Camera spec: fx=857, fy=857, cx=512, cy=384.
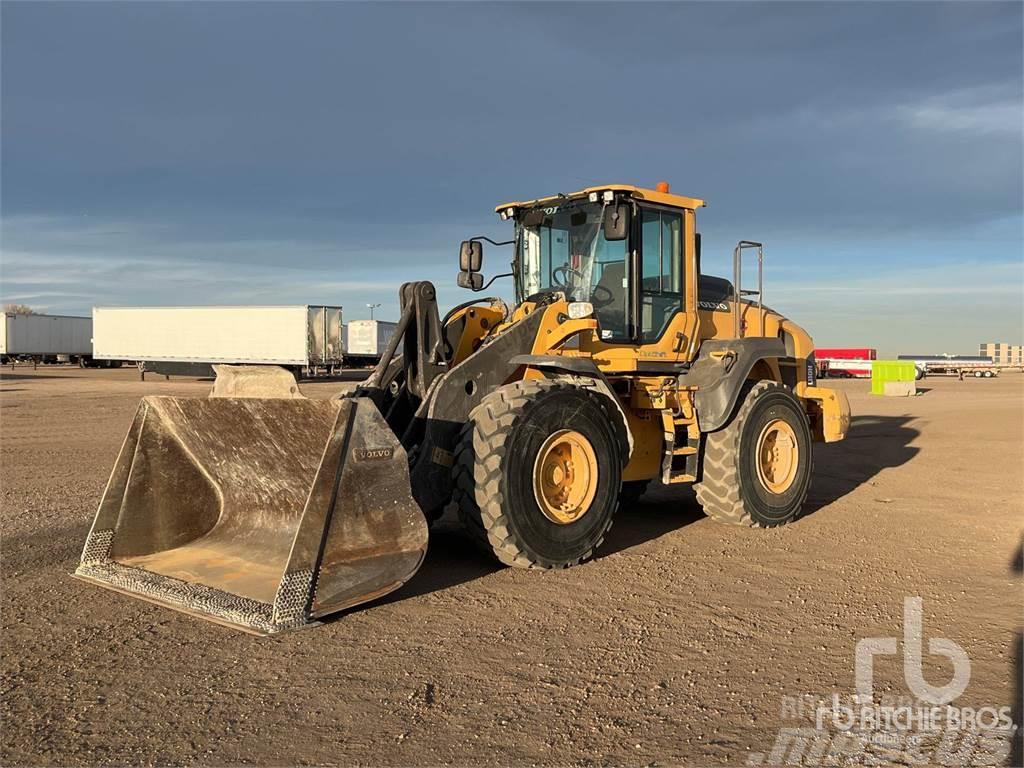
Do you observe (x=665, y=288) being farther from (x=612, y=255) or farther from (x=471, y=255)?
(x=471, y=255)

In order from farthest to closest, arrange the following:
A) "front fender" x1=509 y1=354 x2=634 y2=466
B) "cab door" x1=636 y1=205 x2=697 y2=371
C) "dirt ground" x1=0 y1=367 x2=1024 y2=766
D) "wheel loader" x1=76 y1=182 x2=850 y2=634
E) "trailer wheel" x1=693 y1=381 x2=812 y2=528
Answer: "trailer wheel" x1=693 y1=381 x2=812 y2=528 < "cab door" x1=636 y1=205 x2=697 y2=371 < "front fender" x1=509 y1=354 x2=634 y2=466 < "wheel loader" x1=76 y1=182 x2=850 y2=634 < "dirt ground" x1=0 y1=367 x2=1024 y2=766

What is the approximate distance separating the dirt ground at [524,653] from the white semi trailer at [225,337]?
1251 inches

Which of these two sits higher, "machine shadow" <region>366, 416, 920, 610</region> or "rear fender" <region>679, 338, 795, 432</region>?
"rear fender" <region>679, 338, 795, 432</region>

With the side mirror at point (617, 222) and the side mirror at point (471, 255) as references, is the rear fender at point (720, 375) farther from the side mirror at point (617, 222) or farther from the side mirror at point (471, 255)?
the side mirror at point (471, 255)

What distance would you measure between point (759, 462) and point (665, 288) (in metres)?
1.87

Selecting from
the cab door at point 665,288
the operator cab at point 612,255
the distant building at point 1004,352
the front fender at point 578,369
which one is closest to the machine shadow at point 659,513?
the front fender at point 578,369

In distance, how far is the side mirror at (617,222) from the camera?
22.8 feet

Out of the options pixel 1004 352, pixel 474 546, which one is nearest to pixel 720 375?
pixel 474 546

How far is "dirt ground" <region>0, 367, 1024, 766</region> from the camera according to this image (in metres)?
3.51

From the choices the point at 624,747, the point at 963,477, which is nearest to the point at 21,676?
the point at 624,747

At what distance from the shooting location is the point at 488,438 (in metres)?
5.73

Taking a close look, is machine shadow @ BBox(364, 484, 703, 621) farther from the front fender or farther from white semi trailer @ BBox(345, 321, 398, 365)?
white semi trailer @ BBox(345, 321, 398, 365)

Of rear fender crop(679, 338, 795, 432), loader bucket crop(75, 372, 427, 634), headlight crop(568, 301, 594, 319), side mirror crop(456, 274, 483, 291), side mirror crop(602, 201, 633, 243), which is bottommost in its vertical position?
loader bucket crop(75, 372, 427, 634)

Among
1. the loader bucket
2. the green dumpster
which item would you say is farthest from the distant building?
the loader bucket
